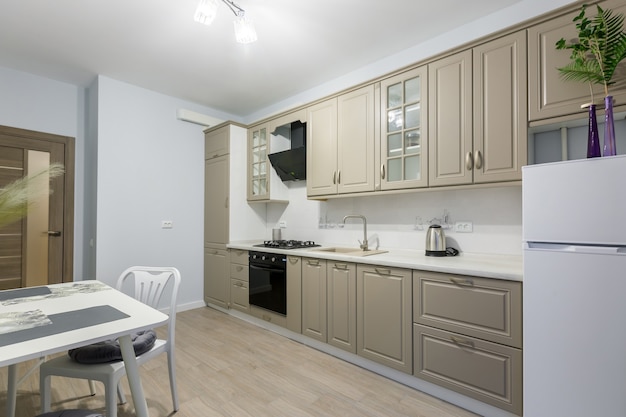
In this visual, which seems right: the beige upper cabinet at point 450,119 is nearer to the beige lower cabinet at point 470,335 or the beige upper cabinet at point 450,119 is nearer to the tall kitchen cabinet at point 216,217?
the beige lower cabinet at point 470,335

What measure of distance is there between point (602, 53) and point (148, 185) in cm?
406

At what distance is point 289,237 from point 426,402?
233cm

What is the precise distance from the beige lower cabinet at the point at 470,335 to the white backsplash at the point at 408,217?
0.62 meters

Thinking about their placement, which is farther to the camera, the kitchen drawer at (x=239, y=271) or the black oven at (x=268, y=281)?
the kitchen drawer at (x=239, y=271)

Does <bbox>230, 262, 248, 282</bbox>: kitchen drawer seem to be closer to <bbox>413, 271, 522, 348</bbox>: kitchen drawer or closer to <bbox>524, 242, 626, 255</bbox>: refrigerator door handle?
<bbox>413, 271, 522, 348</bbox>: kitchen drawer

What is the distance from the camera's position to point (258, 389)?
2.14 metres

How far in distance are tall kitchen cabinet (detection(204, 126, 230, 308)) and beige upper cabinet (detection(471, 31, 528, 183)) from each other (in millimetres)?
2800

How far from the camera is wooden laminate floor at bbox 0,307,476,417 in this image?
190 centimetres

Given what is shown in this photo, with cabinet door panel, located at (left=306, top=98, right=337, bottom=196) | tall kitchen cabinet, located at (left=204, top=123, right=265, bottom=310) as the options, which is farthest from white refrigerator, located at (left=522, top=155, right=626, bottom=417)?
tall kitchen cabinet, located at (left=204, top=123, right=265, bottom=310)

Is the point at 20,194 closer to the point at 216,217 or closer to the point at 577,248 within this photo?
the point at 577,248

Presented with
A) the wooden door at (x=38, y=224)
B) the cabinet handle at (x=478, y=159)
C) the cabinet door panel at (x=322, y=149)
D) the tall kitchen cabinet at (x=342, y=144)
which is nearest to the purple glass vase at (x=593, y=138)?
the cabinet handle at (x=478, y=159)

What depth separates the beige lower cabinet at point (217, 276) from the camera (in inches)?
149

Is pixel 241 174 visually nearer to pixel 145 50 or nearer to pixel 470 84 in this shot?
pixel 145 50

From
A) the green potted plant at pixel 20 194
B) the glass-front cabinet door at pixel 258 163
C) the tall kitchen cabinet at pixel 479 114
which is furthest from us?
the glass-front cabinet door at pixel 258 163
